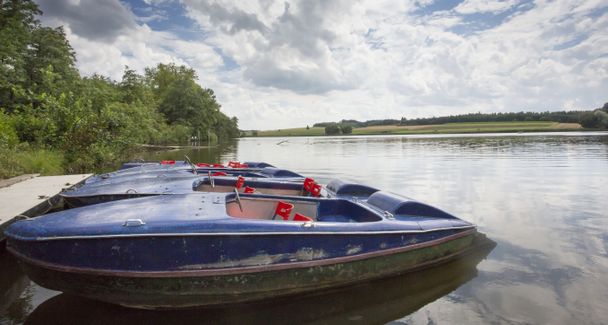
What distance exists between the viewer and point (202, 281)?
4559mm

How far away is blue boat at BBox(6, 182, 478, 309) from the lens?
4.32 meters

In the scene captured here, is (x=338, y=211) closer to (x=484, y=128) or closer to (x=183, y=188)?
(x=183, y=188)

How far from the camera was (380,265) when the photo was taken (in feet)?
18.4

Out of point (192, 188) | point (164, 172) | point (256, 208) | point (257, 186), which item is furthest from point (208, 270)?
point (164, 172)

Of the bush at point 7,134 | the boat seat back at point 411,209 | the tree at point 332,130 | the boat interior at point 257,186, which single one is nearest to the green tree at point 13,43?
the bush at point 7,134

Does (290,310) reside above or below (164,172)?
below

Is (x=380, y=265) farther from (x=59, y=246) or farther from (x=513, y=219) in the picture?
(x=513, y=219)

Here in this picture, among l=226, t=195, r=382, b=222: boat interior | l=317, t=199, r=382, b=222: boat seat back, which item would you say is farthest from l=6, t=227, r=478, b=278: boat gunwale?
l=317, t=199, r=382, b=222: boat seat back

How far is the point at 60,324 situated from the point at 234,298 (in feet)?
6.88

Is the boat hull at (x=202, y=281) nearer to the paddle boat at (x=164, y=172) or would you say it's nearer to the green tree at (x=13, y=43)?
the paddle boat at (x=164, y=172)

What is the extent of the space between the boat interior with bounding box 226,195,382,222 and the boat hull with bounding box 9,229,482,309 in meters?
1.10

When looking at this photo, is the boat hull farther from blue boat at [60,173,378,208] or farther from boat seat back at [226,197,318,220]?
blue boat at [60,173,378,208]

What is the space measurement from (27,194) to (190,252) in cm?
743

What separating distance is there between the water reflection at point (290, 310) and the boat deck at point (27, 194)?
10.1 ft
